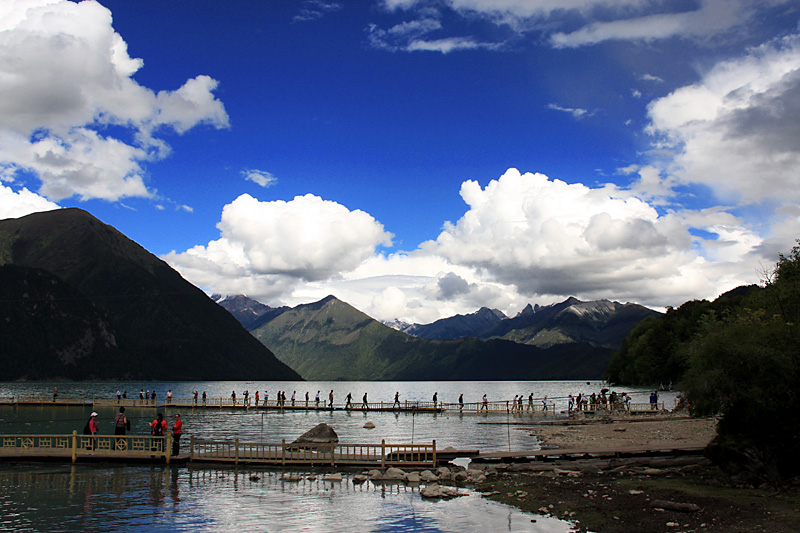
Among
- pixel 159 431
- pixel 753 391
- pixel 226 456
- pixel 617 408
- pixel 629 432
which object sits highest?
pixel 753 391

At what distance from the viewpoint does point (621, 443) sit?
44594 millimetres

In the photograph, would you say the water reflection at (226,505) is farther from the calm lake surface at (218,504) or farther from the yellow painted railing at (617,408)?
the yellow painted railing at (617,408)

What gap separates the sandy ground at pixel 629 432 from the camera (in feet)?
148

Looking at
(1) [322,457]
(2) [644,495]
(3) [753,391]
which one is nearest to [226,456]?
(1) [322,457]

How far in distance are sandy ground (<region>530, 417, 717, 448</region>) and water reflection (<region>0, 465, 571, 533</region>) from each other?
22.3m

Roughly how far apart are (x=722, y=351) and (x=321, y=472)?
73.0ft

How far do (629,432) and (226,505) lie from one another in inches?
1594

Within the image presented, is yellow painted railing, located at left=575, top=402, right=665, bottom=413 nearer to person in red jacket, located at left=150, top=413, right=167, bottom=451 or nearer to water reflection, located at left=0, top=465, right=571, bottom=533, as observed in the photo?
water reflection, located at left=0, top=465, right=571, bottom=533

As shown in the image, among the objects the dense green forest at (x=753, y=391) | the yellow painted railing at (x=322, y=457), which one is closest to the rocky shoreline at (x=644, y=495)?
the dense green forest at (x=753, y=391)

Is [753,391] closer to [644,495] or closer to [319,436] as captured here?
[644,495]

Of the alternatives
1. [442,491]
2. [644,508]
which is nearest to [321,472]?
[442,491]

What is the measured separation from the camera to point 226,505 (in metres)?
25.7

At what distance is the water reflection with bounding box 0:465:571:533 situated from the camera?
22156 mm

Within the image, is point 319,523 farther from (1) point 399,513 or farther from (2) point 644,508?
(2) point 644,508
